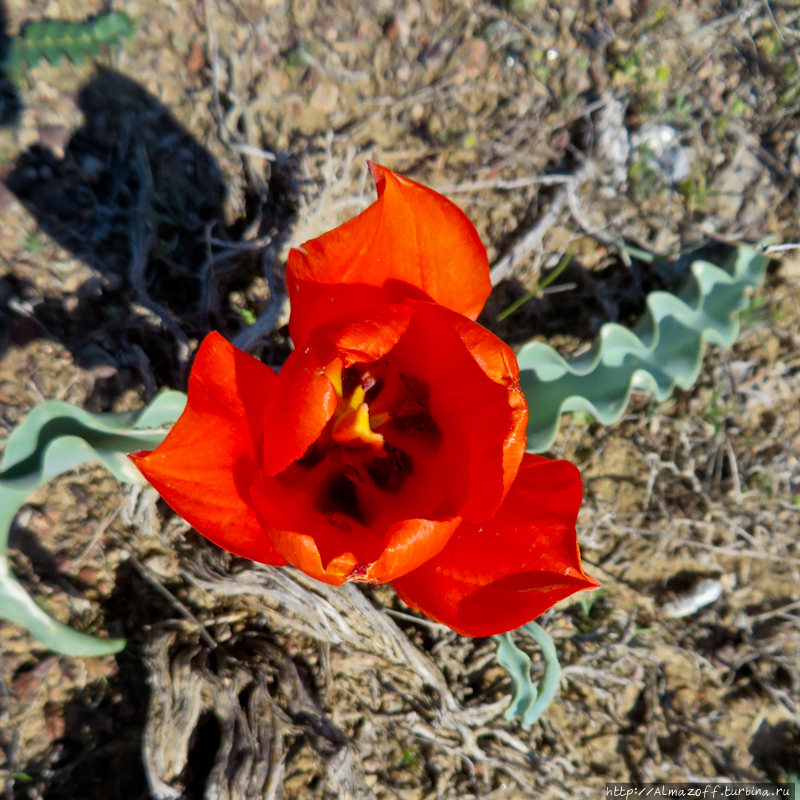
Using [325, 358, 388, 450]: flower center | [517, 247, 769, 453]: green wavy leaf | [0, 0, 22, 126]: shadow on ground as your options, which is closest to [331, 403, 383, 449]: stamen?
[325, 358, 388, 450]: flower center

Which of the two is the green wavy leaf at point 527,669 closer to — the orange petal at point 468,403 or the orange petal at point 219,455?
the orange petal at point 468,403

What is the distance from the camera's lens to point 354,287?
1457 mm

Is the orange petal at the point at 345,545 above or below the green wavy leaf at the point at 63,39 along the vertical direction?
below

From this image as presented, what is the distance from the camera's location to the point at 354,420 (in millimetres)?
1537

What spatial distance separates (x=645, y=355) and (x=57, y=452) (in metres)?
1.90

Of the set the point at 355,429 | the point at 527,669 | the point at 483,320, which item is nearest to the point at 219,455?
the point at 355,429

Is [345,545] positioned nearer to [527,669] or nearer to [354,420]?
[354,420]

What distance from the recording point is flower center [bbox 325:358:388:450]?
5.02ft

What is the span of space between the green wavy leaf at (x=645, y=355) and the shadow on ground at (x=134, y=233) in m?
1.16

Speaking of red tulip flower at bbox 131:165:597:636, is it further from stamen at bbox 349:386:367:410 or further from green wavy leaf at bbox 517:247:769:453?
green wavy leaf at bbox 517:247:769:453

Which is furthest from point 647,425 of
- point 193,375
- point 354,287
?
point 193,375

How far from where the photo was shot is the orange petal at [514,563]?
4.42 feet

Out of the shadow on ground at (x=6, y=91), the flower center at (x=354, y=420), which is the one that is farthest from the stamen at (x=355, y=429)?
the shadow on ground at (x=6, y=91)

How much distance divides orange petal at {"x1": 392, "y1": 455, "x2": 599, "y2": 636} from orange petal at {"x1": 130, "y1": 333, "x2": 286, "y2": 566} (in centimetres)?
39
